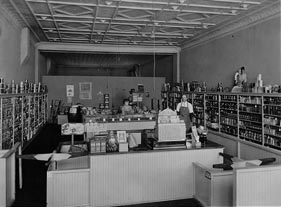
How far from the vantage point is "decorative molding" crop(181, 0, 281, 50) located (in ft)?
21.9

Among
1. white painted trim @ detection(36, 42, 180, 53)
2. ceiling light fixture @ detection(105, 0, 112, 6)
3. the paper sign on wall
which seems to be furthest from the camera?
the paper sign on wall

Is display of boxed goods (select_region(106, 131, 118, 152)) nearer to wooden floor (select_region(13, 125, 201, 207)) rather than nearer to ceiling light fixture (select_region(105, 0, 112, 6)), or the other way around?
wooden floor (select_region(13, 125, 201, 207))

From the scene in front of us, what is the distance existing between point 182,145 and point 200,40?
7.12m

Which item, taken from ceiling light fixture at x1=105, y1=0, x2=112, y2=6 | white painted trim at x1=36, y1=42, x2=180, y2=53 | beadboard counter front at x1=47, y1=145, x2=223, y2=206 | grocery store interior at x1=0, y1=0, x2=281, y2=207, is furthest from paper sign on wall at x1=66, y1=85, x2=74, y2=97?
beadboard counter front at x1=47, y1=145, x2=223, y2=206

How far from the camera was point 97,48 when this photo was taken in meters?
12.7

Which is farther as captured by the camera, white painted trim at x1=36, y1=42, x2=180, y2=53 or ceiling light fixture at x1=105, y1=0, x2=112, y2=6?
white painted trim at x1=36, y1=42, x2=180, y2=53

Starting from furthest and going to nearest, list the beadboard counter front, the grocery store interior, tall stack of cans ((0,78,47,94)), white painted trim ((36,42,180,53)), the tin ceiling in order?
white painted trim ((36,42,180,53)) < the tin ceiling < tall stack of cans ((0,78,47,94)) < the grocery store interior < the beadboard counter front

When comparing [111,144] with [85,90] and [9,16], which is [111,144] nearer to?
[9,16]

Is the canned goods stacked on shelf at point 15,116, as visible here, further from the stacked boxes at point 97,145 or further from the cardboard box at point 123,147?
the cardboard box at point 123,147

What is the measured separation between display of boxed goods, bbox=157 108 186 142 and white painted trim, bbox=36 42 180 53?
875 centimetres

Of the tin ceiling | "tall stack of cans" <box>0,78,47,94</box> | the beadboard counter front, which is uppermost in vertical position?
the tin ceiling

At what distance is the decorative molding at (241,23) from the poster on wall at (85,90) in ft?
19.6

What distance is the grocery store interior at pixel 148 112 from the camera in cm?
417

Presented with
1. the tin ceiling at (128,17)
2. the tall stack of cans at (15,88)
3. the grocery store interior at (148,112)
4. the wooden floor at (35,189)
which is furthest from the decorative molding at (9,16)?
the wooden floor at (35,189)
